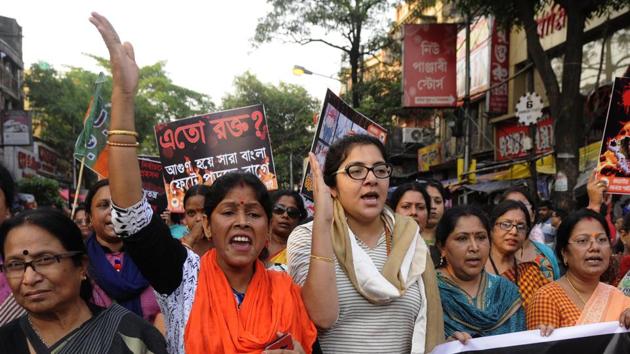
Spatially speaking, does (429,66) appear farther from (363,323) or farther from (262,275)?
(262,275)

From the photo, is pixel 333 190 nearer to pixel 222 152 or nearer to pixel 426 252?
pixel 426 252

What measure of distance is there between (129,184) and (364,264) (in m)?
0.96

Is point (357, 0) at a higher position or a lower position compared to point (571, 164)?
higher

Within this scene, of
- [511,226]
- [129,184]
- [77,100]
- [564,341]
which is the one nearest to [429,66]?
[511,226]

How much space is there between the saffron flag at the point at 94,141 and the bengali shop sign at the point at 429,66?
11583 mm

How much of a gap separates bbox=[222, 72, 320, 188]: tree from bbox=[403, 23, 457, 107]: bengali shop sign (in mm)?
12033

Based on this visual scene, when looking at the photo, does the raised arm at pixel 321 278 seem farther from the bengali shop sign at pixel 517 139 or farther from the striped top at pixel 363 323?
the bengali shop sign at pixel 517 139

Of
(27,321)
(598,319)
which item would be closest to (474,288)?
(598,319)

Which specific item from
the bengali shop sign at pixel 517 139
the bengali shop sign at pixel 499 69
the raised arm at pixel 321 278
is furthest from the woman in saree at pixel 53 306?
the bengali shop sign at pixel 499 69

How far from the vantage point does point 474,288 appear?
3016 mm

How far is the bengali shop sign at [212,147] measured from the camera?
19.6ft

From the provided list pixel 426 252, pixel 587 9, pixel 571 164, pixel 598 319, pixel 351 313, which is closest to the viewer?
pixel 351 313

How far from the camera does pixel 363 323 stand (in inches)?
94.0

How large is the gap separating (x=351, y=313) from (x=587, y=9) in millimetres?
9999
